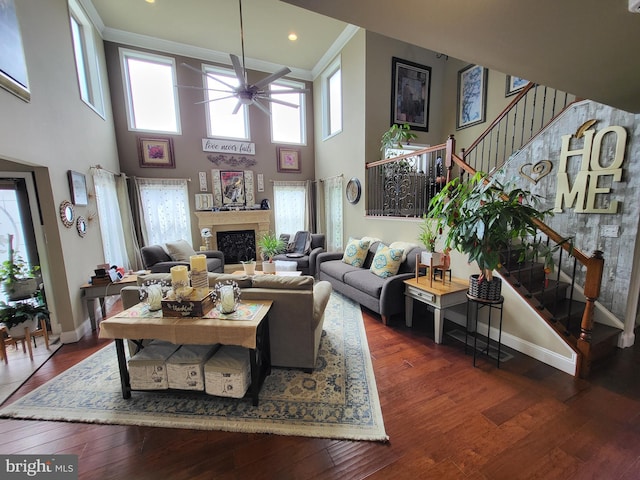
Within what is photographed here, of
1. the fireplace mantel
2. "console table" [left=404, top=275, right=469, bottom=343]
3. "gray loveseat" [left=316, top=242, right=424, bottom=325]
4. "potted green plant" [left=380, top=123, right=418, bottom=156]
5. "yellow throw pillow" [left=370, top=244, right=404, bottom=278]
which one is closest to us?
"console table" [left=404, top=275, right=469, bottom=343]

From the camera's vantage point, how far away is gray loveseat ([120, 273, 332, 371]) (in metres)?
2.11

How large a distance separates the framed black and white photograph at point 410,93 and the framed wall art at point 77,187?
5053 millimetres

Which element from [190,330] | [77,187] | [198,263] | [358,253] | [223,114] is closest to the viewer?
[190,330]

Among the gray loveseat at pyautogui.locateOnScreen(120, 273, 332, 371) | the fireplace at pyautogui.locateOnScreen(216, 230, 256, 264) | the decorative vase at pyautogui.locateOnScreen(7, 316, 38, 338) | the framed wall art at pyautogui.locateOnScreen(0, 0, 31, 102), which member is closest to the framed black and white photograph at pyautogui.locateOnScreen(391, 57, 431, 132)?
the fireplace at pyautogui.locateOnScreen(216, 230, 256, 264)

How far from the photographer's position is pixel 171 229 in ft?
18.0

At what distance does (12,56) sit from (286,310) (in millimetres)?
3272

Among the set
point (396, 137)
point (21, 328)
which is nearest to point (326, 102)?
point (396, 137)

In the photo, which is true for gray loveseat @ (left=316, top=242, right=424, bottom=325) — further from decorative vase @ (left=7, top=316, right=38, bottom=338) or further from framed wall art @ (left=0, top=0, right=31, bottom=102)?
framed wall art @ (left=0, top=0, right=31, bottom=102)

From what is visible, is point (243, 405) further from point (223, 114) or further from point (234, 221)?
point (223, 114)

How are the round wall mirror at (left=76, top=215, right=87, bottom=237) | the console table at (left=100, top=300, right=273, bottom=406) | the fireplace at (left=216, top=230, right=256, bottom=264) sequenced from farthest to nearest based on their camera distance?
the fireplace at (left=216, top=230, right=256, bottom=264) → the round wall mirror at (left=76, top=215, right=87, bottom=237) → the console table at (left=100, top=300, right=273, bottom=406)

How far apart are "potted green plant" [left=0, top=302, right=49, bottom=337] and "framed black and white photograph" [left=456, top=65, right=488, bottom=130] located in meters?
7.11

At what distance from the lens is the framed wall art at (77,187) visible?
3092 mm

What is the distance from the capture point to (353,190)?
5.19m

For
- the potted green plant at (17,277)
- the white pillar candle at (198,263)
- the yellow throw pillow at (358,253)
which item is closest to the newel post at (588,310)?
the yellow throw pillow at (358,253)
